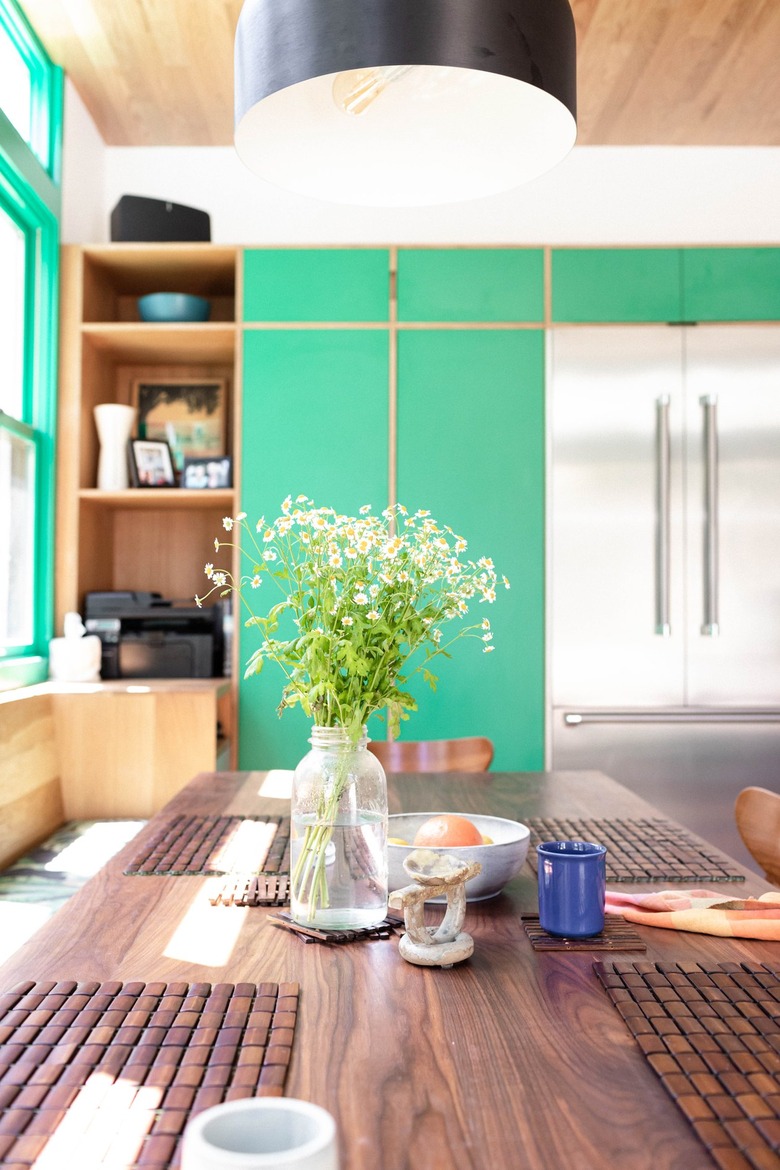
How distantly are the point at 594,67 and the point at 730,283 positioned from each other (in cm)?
89

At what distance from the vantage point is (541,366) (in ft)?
11.5

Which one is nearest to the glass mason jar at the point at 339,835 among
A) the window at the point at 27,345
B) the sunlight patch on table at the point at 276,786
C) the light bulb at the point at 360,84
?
the sunlight patch on table at the point at 276,786

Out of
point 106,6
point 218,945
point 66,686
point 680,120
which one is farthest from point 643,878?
point 680,120

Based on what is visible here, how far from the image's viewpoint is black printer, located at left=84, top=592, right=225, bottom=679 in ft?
11.2

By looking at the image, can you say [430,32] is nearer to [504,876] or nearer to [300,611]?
[300,611]

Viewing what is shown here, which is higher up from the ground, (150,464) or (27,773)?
(150,464)

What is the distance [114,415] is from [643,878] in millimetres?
2728

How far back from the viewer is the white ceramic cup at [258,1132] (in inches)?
20.2

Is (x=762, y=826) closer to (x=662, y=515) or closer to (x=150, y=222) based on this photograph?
(x=662, y=515)

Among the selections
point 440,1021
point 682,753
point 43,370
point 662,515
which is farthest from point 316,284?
point 440,1021

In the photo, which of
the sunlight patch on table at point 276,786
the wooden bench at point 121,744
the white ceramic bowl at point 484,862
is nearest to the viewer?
the white ceramic bowl at point 484,862

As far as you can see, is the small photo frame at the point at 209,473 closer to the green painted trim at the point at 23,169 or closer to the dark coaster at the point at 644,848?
the green painted trim at the point at 23,169

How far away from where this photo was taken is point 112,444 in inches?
137

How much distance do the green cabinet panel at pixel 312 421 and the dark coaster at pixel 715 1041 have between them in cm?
255
